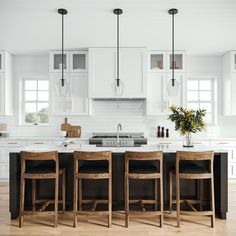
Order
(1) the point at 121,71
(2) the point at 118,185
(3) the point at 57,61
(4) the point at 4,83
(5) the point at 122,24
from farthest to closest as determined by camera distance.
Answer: (3) the point at 57,61, (4) the point at 4,83, (1) the point at 121,71, (5) the point at 122,24, (2) the point at 118,185

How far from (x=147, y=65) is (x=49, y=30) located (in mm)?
2121

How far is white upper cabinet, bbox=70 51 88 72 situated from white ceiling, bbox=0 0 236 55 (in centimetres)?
31

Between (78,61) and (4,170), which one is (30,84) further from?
(4,170)

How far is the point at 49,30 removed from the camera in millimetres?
4941

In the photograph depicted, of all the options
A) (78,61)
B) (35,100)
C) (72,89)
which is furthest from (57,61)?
(35,100)

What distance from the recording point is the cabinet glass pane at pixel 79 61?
20.4 feet

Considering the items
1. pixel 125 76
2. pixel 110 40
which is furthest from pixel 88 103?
pixel 110 40

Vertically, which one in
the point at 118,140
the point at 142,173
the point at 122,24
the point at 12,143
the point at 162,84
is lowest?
the point at 142,173

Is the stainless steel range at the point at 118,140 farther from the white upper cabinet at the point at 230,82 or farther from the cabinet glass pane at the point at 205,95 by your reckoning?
the white upper cabinet at the point at 230,82

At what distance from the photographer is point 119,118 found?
6.53 meters

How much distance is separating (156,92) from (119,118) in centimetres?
106

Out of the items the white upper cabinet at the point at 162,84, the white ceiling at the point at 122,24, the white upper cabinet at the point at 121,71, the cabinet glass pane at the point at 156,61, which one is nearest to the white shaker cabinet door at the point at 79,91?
the white upper cabinet at the point at 121,71

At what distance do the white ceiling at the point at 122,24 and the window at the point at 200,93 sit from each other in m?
0.76

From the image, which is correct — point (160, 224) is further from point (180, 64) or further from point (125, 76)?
point (180, 64)
